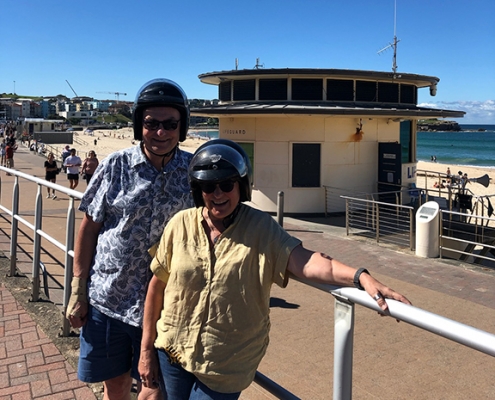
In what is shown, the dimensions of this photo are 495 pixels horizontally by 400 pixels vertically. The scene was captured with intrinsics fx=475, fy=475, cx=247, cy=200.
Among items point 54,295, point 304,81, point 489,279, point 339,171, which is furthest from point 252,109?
point 54,295

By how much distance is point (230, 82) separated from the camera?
574 inches

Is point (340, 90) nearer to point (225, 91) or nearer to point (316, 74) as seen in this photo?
point (316, 74)

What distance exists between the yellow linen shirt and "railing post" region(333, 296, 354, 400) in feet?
0.77

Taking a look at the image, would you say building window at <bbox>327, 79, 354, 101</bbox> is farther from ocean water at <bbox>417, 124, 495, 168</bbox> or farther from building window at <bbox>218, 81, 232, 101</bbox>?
ocean water at <bbox>417, 124, 495, 168</bbox>

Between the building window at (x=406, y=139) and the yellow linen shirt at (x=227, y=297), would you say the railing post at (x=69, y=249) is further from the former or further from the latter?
the building window at (x=406, y=139)

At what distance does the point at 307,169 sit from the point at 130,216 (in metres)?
11.2

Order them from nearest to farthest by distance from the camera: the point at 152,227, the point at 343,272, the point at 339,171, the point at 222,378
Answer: the point at 343,272, the point at 222,378, the point at 152,227, the point at 339,171

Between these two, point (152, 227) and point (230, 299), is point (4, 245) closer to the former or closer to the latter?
point (152, 227)

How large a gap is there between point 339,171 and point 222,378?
12.0m

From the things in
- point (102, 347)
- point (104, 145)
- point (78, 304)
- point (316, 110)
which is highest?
point (104, 145)

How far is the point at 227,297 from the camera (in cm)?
172

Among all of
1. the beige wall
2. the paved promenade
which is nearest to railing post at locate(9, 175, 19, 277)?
the paved promenade

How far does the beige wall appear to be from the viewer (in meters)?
13.0

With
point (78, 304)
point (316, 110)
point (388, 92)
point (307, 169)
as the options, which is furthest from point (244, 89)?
point (78, 304)
